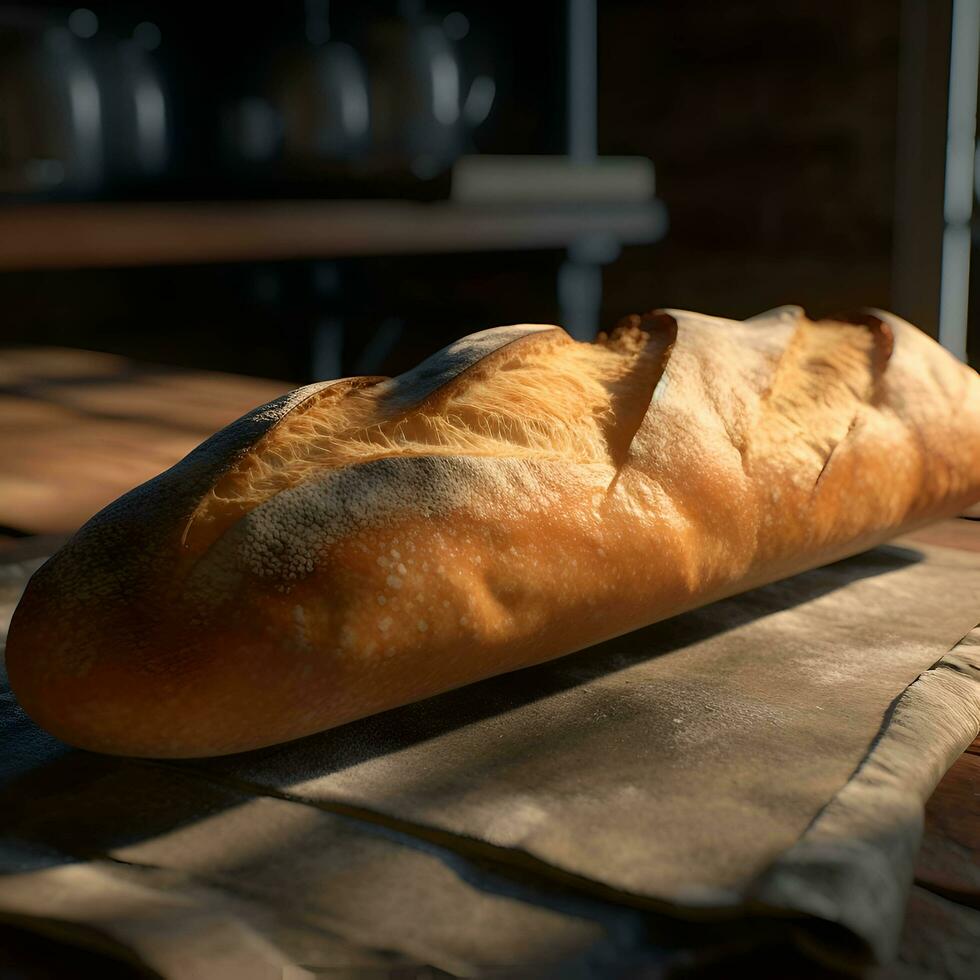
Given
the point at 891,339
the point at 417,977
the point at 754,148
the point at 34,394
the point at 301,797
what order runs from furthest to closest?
the point at 754,148 → the point at 34,394 → the point at 891,339 → the point at 301,797 → the point at 417,977

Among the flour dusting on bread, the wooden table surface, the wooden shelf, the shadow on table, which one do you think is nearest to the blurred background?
the wooden shelf

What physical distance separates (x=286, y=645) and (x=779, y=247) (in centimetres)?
263

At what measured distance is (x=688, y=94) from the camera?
9.94ft

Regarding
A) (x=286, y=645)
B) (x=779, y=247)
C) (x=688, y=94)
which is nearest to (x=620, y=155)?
(x=688, y=94)

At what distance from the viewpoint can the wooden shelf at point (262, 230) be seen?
76.7 inches

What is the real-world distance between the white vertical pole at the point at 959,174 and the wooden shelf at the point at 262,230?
81cm

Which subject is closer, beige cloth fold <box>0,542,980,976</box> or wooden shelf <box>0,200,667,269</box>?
beige cloth fold <box>0,542,980,976</box>

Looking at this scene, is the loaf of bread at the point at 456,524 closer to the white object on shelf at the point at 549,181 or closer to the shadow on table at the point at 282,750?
the shadow on table at the point at 282,750

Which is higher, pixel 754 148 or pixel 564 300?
pixel 754 148

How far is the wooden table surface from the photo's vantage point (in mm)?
515

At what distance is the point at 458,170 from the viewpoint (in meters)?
2.39

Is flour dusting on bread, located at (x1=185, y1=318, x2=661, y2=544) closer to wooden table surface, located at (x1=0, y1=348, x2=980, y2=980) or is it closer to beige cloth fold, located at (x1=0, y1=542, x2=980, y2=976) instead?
beige cloth fold, located at (x1=0, y1=542, x2=980, y2=976)

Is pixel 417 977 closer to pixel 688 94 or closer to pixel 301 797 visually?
pixel 301 797

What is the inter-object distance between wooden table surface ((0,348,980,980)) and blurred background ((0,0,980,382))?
A: 1.27 ft
